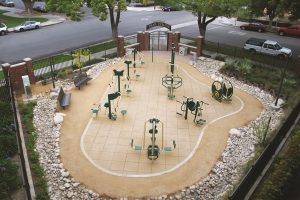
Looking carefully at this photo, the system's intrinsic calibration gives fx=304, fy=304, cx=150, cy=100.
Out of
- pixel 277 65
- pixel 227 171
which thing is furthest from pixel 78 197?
pixel 277 65

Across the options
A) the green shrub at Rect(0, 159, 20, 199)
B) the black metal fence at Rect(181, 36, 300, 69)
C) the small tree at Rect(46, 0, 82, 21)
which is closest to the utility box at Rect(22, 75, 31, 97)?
the green shrub at Rect(0, 159, 20, 199)

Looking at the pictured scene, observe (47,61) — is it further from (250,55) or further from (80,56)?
(250,55)

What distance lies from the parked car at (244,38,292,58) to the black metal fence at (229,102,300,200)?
46.3 ft

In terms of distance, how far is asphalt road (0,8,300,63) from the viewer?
28.2 m

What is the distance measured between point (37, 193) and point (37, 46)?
21.0 meters

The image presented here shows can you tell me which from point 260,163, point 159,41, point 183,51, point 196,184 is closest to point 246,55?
point 183,51

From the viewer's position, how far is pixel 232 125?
16.0m

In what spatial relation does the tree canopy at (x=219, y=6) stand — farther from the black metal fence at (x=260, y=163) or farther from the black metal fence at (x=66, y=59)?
the black metal fence at (x=260, y=163)

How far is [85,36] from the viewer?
32.8m

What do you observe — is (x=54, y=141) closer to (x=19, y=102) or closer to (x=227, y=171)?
(x=19, y=102)

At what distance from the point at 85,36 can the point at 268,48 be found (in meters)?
18.6

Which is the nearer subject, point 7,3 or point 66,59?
point 66,59

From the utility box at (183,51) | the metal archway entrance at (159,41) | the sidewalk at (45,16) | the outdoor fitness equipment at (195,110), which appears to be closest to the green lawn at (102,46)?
the metal archway entrance at (159,41)

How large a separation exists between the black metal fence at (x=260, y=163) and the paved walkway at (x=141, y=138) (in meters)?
2.98
